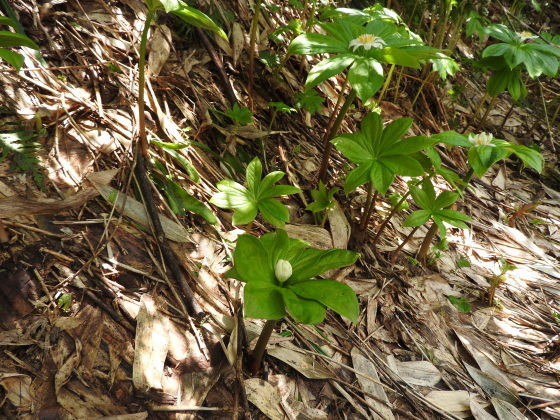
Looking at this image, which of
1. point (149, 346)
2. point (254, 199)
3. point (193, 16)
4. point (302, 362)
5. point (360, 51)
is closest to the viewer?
point (149, 346)

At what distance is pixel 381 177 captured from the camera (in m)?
1.79

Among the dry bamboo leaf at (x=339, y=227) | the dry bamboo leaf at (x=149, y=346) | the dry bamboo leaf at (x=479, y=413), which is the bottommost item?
the dry bamboo leaf at (x=479, y=413)

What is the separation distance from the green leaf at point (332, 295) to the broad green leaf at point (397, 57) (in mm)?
970

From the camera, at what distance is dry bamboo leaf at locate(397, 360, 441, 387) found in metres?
1.82

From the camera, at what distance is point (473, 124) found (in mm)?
3842

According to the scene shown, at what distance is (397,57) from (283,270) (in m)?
1.03

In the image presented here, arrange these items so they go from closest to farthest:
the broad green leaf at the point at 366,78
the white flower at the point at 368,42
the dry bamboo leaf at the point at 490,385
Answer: the broad green leaf at the point at 366,78 → the white flower at the point at 368,42 → the dry bamboo leaf at the point at 490,385

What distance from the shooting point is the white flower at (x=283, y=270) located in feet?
4.17

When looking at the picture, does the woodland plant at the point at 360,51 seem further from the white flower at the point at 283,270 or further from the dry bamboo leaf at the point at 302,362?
the dry bamboo leaf at the point at 302,362

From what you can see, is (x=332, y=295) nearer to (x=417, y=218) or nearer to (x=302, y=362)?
(x=302, y=362)

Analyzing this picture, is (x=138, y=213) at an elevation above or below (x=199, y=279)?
above

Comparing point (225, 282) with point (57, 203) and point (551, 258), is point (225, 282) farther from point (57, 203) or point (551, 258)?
point (551, 258)

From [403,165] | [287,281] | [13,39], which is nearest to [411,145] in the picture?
[403,165]

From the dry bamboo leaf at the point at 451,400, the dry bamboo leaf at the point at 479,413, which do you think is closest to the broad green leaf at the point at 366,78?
the dry bamboo leaf at the point at 451,400
